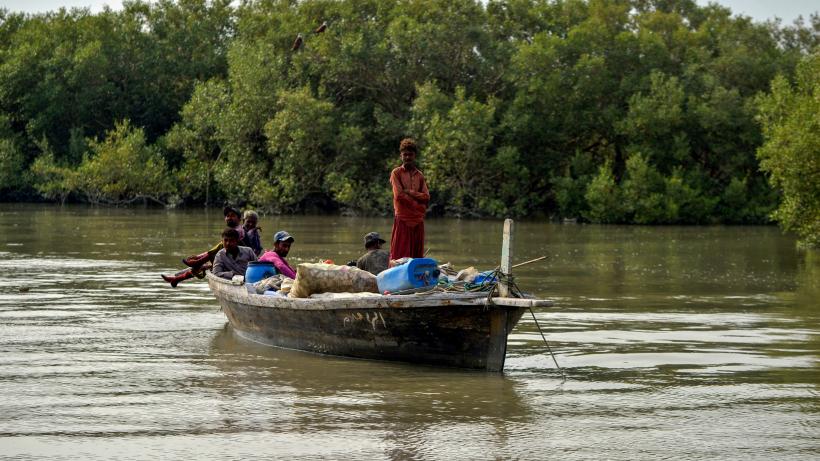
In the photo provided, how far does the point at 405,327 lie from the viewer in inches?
406

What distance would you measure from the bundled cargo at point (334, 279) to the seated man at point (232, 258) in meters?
2.44

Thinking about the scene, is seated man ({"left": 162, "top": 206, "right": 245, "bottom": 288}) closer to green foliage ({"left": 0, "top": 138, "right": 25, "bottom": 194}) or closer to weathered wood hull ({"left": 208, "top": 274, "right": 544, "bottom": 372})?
weathered wood hull ({"left": 208, "top": 274, "right": 544, "bottom": 372})

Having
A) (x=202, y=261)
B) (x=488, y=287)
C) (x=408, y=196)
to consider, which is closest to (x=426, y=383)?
(x=488, y=287)

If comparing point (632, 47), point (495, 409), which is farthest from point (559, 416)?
point (632, 47)

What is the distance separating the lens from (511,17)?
49688 millimetres

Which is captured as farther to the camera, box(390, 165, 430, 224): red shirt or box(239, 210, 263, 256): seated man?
box(239, 210, 263, 256): seated man

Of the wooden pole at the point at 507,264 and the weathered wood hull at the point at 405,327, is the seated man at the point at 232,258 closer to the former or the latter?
the weathered wood hull at the point at 405,327

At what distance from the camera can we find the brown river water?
7.84 metres

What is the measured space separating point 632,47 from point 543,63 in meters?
3.92

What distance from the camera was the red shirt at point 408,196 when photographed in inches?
467

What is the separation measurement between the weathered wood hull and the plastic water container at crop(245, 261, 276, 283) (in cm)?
79

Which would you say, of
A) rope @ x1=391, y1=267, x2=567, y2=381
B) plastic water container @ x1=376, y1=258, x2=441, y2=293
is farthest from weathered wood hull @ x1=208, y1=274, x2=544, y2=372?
plastic water container @ x1=376, y1=258, x2=441, y2=293

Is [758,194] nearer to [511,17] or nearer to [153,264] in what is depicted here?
[511,17]

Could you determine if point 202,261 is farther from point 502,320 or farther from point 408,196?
point 502,320
